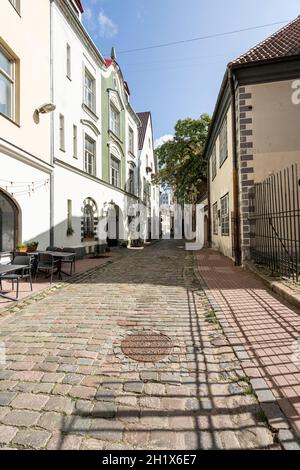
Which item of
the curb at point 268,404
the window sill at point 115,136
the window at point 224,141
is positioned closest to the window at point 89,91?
the window sill at point 115,136

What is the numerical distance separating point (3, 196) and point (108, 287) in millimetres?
4800

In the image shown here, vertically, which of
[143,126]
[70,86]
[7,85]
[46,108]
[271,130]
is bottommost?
[271,130]

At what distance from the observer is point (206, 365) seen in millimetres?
3109

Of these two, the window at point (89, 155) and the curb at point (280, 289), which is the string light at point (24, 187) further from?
the curb at point (280, 289)

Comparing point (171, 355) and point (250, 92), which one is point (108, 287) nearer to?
point (171, 355)

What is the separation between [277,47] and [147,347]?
10.6 m

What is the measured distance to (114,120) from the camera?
20531mm

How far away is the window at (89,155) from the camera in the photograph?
15478mm

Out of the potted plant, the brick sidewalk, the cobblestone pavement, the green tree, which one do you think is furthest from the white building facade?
the brick sidewalk

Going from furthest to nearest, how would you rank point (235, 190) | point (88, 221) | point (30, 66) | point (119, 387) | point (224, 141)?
point (88, 221), point (224, 141), point (30, 66), point (235, 190), point (119, 387)

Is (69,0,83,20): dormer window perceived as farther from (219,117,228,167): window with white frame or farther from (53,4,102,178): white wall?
(219,117,228,167): window with white frame

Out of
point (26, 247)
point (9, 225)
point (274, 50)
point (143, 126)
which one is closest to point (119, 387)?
point (26, 247)

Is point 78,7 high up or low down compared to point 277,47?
up

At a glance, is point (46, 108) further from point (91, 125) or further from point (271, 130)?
point (271, 130)
